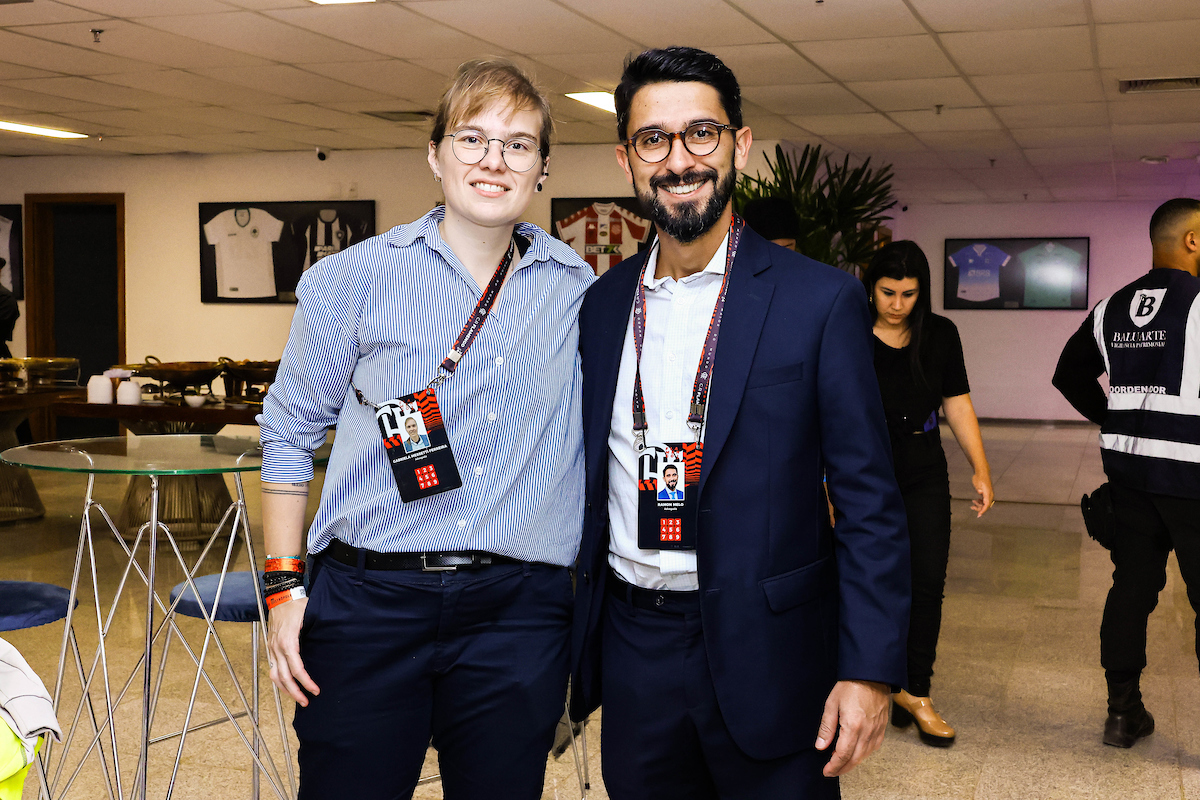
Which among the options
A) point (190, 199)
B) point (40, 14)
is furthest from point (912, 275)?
point (190, 199)

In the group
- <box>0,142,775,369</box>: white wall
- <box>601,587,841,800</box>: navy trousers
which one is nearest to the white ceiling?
<box>0,142,775,369</box>: white wall

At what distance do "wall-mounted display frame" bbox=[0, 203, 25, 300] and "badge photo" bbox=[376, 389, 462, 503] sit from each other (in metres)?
10.8

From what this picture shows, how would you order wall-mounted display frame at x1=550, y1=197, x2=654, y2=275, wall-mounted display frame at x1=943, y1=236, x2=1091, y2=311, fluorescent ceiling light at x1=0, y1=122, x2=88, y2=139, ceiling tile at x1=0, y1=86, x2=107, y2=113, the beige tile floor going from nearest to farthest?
the beige tile floor
ceiling tile at x1=0, y1=86, x2=107, y2=113
fluorescent ceiling light at x1=0, y1=122, x2=88, y2=139
wall-mounted display frame at x1=550, y1=197, x2=654, y2=275
wall-mounted display frame at x1=943, y1=236, x2=1091, y2=311

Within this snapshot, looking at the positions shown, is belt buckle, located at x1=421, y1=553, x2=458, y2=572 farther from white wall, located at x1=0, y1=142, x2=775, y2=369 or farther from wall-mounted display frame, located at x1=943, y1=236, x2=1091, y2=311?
wall-mounted display frame, located at x1=943, y1=236, x2=1091, y2=311

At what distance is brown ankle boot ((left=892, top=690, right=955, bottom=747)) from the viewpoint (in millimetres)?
3295

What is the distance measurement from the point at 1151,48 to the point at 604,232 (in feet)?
15.0

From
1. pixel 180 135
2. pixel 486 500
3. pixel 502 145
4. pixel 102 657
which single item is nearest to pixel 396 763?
pixel 486 500

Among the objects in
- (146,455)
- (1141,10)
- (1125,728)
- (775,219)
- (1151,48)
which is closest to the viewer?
(146,455)

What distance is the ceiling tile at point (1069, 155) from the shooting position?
9383 mm

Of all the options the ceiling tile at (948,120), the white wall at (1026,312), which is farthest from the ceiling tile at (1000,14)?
the white wall at (1026,312)

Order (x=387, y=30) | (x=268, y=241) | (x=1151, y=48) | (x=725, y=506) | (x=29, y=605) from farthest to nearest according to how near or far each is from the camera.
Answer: (x=268, y=241)
(x=1151, y=48)
(x=387, y=30)
(x=29, y=605)
(x=725, y=506)

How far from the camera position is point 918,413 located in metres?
3.23

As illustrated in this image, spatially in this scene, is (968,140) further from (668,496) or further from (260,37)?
(668,496)

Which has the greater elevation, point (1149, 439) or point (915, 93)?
point (915, 93)
